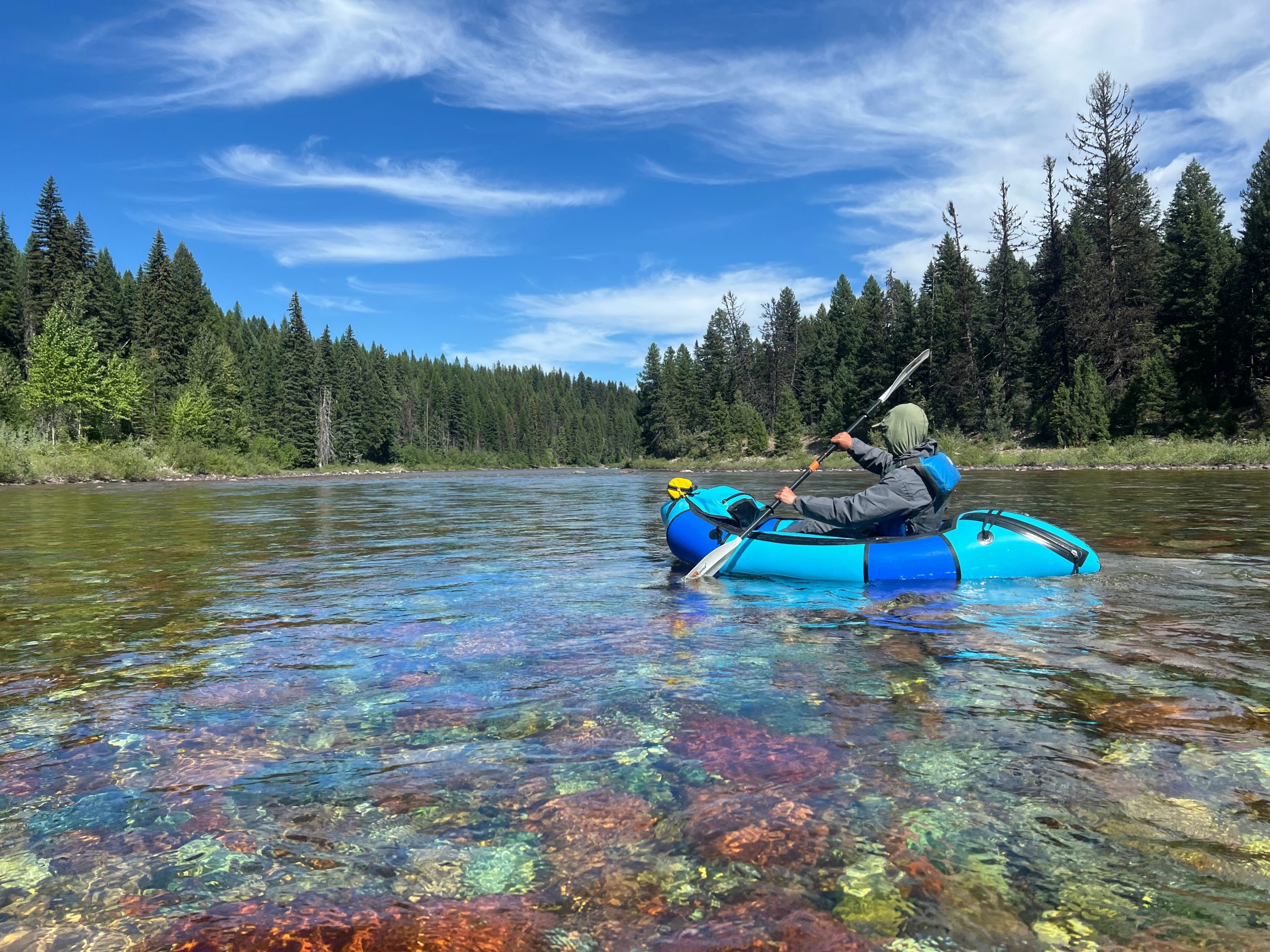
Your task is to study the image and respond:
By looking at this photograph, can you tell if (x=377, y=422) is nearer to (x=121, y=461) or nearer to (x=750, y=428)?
(x=750, y=428)

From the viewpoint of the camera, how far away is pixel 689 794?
3.26 metres

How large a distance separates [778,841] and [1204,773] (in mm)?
2109

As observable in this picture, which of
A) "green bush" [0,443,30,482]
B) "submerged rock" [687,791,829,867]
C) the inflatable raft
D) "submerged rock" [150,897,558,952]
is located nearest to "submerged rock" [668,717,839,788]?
"submerged rock" [687,791,829,867]

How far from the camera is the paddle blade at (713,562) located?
29.2 feet

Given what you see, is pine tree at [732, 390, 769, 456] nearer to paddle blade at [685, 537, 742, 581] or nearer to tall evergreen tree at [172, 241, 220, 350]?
tall evergreen tree at [172, 241, 220, 350]

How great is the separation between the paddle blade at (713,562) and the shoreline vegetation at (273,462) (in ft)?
113

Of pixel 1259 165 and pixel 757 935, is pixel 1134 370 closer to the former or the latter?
pixel 1259 165

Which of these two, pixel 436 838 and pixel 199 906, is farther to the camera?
pixel 436 838

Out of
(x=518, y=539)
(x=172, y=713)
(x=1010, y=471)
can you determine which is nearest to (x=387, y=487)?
(x=518, y=539)

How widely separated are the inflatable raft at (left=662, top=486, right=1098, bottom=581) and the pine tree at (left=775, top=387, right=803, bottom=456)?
Result: 6334 cm

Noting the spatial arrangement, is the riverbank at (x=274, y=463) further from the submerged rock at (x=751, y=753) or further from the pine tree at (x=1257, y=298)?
the submerged rock at (x=751, y=753)

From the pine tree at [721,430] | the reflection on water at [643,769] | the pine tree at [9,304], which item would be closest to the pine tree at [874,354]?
the pine tree at [721,430]

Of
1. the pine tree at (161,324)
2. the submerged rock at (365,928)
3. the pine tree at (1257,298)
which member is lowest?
the submerged rock at (365,928)

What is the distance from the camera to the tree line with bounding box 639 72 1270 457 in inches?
1644
